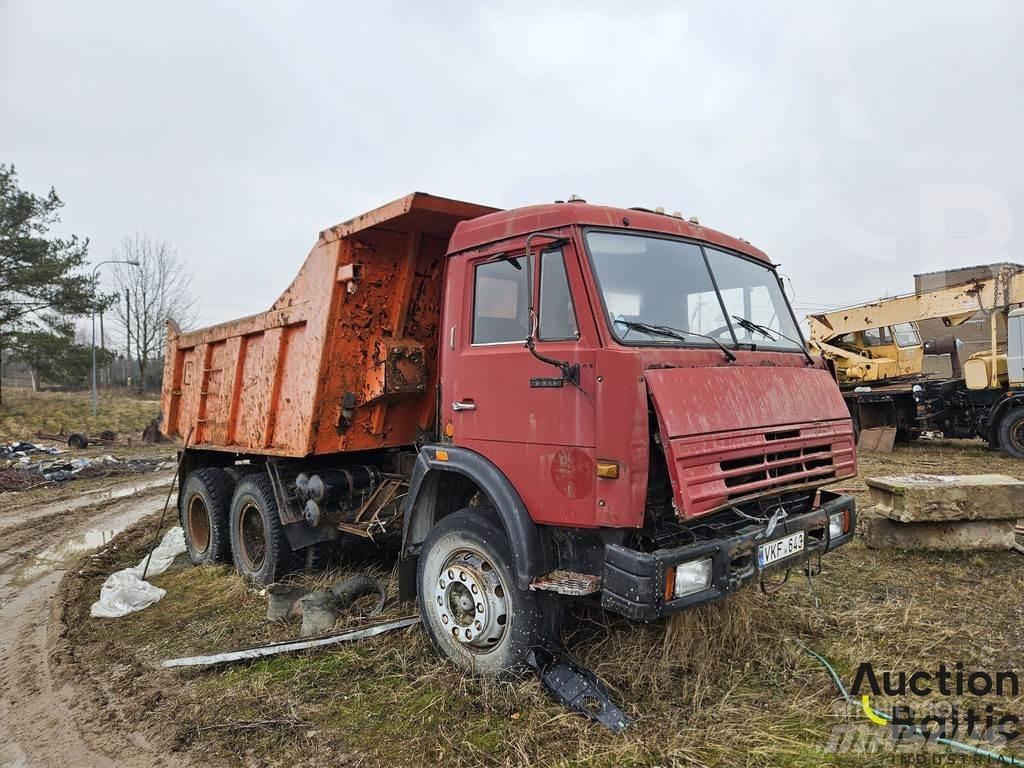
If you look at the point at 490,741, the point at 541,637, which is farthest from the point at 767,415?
the point at 490,741

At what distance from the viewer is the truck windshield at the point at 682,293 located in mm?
3213

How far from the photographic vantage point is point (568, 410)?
10.1 feet

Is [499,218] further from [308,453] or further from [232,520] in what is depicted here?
[232,520]

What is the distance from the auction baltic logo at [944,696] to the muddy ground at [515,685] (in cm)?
8

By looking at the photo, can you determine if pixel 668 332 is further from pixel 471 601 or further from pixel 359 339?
pixel 359 339

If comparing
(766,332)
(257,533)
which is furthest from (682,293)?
(257,533)

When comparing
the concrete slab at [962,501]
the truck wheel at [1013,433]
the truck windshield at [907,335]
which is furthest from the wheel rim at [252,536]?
the truck windshield at [907,335]

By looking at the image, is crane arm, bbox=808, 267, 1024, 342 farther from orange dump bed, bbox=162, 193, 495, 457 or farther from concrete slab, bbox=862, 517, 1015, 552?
orange dump bed, bbox=162, 193, 495, 457

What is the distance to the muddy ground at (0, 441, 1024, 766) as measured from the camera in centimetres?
285

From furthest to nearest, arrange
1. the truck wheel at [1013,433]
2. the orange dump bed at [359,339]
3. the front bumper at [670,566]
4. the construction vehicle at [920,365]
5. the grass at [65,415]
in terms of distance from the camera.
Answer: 1. the grass at [65,415]
2. the construction vehicle at [920,365]
3. the truck wheel at [1013,433]
4. the orange dump bed at [359,339]
5. the front bumper at [670,566]

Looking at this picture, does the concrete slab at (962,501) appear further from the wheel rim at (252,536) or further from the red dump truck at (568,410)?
the wheel rim at (252,536)

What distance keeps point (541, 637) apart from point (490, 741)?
528mm

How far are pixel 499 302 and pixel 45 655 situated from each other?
3907mm

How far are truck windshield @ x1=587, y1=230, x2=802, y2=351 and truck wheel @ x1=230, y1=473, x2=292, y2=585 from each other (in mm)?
3635
